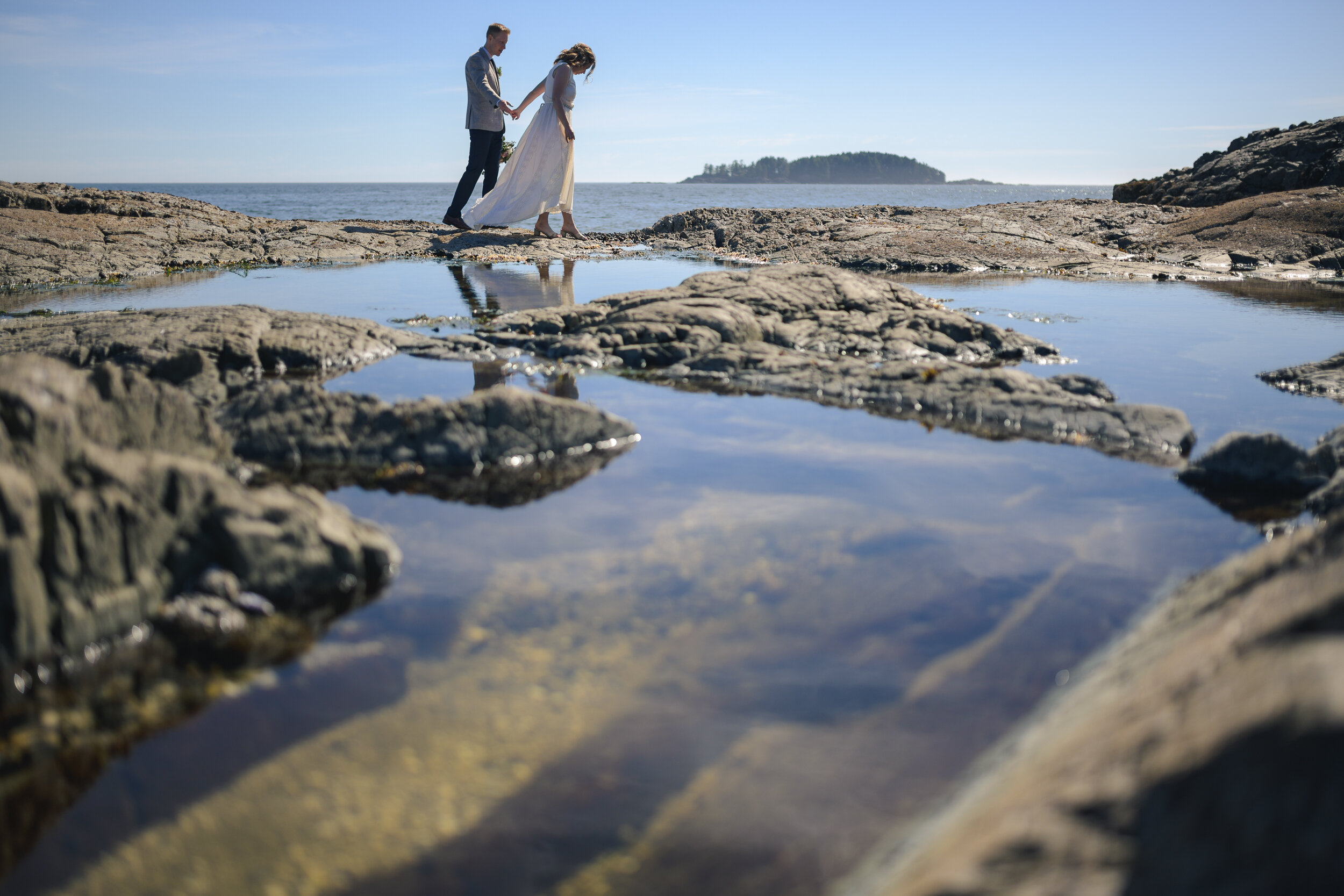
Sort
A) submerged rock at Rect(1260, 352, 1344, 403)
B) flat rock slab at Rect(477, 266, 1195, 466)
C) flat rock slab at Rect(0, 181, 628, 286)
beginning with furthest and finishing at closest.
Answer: flat rock slab at Rect(0, 181, 628, 286) → submerged rock at Rect(1260, 352, 1344, 403) → flat rock slab at Rect(477, 266, 1195, 466)

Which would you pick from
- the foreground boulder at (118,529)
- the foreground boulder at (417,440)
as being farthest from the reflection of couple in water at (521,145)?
the foreground boulder at (118,529)

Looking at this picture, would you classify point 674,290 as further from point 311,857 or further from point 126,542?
point 311,857

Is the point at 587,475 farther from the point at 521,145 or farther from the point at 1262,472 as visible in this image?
the point at 521,145

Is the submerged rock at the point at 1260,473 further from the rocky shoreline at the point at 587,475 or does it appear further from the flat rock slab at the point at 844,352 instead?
the flat rock slab at the point at 844,352

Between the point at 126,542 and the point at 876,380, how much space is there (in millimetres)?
3960

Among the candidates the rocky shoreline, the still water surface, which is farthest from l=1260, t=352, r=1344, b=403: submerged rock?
the still water surface

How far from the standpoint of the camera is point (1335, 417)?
479 centimetres

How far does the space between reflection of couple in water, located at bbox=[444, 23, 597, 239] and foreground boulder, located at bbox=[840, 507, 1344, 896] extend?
37.9 ft

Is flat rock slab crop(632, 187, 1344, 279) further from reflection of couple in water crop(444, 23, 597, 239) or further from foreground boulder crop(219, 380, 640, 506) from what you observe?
foreground boulder crop(219, 380, 640, 506)

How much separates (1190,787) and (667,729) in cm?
112

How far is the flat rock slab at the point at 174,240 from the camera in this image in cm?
999

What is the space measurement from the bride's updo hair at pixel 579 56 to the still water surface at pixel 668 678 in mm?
8785

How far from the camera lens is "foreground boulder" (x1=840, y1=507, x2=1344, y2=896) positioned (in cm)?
108

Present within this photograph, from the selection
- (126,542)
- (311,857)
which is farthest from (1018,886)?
(126,542)
